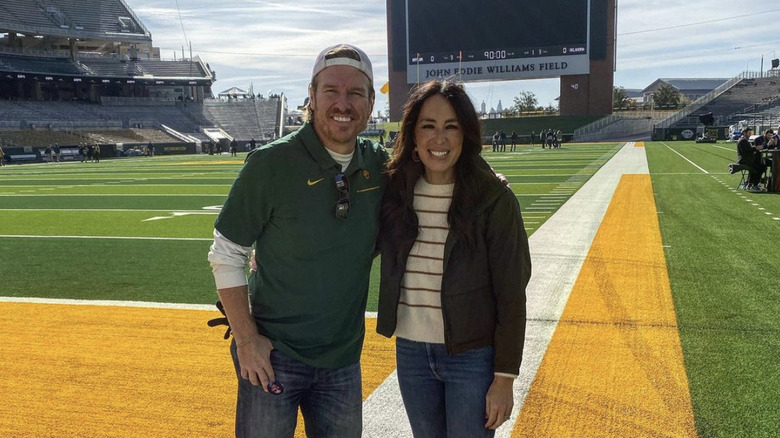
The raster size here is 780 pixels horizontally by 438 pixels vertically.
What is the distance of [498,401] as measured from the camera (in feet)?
7.00

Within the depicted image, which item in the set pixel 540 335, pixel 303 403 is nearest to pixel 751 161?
pixel 540 335

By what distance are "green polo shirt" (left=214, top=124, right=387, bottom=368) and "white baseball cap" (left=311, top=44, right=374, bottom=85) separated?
0.75 ft

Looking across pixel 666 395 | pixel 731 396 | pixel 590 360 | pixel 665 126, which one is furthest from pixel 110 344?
pixel 665 126

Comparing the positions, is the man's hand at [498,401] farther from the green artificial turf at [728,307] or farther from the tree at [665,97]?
the tree at [665,97]

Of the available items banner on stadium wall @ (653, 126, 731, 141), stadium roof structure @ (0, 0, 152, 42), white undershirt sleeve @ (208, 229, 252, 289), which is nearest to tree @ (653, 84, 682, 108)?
banner on stadium wall @ (653, 126, 731, 141)

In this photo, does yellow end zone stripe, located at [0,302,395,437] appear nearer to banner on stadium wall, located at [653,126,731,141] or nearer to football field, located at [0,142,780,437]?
football field, located at [0,142,780,437]

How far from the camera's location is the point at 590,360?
432 centimetres

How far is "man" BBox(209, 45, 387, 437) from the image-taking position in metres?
2.17

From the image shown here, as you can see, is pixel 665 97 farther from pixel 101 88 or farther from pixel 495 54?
pixel 101 88

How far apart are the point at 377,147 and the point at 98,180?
73.5 feet

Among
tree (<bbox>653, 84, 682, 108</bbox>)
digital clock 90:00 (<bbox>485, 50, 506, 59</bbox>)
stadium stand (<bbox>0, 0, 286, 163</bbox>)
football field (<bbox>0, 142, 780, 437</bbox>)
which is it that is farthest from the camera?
tree (<bbox>653, 84, 682, 108</bbox>)

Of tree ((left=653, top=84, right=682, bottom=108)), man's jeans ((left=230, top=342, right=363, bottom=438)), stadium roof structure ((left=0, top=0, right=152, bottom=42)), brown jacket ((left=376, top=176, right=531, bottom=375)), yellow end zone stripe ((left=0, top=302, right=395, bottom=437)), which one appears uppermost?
stadium roof structure ((left=0, top=0, right=152, bottom=42))

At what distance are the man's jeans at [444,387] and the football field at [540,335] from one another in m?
1.18

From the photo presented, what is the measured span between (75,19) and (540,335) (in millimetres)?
73143
